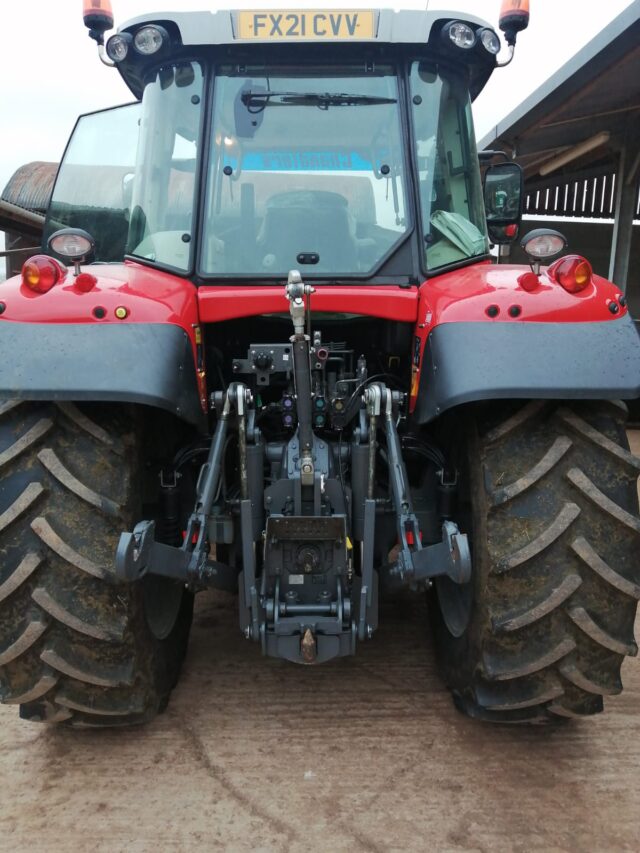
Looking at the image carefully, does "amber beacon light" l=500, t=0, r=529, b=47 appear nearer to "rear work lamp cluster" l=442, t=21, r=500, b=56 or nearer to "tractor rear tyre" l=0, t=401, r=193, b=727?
"rear work lamp cluster" l=442, t=21, r=500, b=56

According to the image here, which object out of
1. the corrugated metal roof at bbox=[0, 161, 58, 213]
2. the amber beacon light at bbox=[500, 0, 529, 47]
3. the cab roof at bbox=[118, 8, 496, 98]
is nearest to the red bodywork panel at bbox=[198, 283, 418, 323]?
the cab roof at bbox=[118, 8, 496, 98]

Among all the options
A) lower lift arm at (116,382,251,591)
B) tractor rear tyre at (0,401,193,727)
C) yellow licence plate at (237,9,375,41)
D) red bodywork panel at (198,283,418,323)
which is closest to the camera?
lower lift arm at (116,382,251,591)

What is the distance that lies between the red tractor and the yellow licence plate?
0.4 inches

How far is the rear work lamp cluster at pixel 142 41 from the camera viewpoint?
2502 mm

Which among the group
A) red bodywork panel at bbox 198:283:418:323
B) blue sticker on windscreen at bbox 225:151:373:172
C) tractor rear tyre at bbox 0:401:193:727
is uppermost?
blue sticker on windscreen at bbox 225:151:373:172

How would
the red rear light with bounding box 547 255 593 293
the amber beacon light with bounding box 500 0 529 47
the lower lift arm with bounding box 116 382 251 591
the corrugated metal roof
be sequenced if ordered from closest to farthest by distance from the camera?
the lower lift arm with bounding box 116 382 251 591
the red rear light with bounding box 547 255 593 293
the amber beacon light with bounding box 500 0 529 47
the corrugated metal roof

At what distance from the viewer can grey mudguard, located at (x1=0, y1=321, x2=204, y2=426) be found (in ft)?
6.37

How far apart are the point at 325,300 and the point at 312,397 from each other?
0.34 m

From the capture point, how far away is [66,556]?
6.57 ft

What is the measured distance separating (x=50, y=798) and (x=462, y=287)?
203cm

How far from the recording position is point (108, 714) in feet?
7.18

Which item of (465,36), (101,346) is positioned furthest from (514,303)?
(101,346)

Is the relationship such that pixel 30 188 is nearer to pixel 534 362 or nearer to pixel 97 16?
pixel 97 16

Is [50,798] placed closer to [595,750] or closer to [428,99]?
[595,750]
